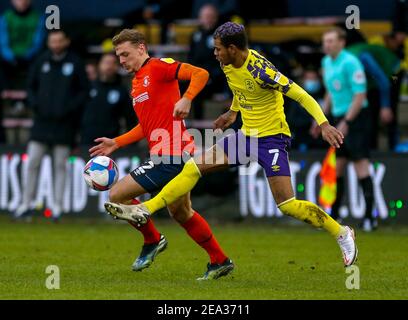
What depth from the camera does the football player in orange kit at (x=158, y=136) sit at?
380 inches

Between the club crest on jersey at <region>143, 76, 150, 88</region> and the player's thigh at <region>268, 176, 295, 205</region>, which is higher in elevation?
the club crest on jersey at <region>143, 76, 150, 88</region>

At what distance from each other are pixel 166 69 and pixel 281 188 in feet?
4.80

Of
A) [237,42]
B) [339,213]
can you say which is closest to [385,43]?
[339,213]

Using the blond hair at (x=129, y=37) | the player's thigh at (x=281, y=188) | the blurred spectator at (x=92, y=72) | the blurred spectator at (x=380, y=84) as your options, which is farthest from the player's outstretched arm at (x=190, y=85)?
the blurred spectator at (x=92, y=72)

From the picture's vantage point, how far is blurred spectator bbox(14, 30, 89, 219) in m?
15.3

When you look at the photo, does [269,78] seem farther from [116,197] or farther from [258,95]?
[116,197]

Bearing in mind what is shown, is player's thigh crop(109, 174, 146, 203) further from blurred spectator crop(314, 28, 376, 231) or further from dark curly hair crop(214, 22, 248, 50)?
blurred spectator crop(314, 28, 376, 231)

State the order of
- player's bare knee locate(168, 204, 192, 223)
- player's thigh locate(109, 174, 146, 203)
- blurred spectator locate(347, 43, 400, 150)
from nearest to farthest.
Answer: player's thigh locate(109, 174, 146, 203), player's bare knee locate(168, 204, 192, 223), blurred spectator locate(347, 43, 400, 150)

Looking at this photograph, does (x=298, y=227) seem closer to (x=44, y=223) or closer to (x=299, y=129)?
(x=299, y=129)

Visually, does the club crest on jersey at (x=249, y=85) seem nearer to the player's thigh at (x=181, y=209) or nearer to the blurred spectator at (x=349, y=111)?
the player's thigh at (x=181, y=209)

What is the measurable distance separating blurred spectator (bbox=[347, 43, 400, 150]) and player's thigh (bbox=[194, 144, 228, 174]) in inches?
223

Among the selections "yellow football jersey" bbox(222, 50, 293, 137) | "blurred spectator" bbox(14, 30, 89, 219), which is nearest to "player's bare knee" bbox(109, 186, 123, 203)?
"yellow football jersey" bbox(222, 50, 293, 137)

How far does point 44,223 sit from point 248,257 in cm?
467
